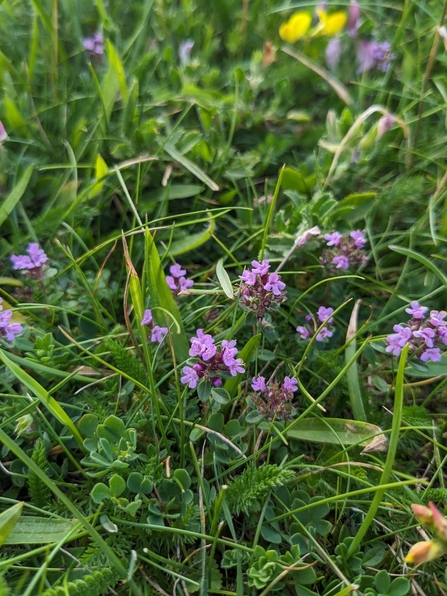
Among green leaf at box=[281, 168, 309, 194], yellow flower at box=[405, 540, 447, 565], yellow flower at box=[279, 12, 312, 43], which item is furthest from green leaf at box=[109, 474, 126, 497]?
yellow flower at box=[279, 12, 312, 43]

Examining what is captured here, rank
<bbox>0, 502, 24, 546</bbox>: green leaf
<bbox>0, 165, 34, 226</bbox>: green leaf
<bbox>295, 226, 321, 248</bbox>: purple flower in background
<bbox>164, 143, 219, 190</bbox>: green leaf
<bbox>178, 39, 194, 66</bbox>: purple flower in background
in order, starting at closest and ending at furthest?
<bbox>0, 502, 24, 546</bbox>: green leaf < <bbox>295, 226, 321, 248</bbox>: purple flower in background < <bbox>0, 165, 34, 226</bbox>: green leaf < <bbox>164, 143, 219, 190</bbox>: green leaf < <bbox>178, 39, 194, 66</bbox>: purple flower in background

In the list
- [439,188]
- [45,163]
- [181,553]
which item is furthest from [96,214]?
[439,188]

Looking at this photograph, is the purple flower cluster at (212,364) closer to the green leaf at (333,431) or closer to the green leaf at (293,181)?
the green leaf at (333,431)

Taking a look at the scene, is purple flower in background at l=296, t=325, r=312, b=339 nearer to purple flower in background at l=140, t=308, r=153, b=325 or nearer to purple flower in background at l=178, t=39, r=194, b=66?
purple flower in background at l=140, t=308, r=153, b=325

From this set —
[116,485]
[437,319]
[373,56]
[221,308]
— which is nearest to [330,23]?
[373,56]

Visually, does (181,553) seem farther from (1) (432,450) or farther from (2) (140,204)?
(2) (140,204)

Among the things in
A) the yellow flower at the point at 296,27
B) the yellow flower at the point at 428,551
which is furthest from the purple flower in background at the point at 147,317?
the yellow flower at the point at 296,27

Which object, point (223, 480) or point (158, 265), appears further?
point (158, 265)

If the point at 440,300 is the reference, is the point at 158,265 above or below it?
above

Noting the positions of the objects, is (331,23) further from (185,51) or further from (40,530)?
(40,530)
